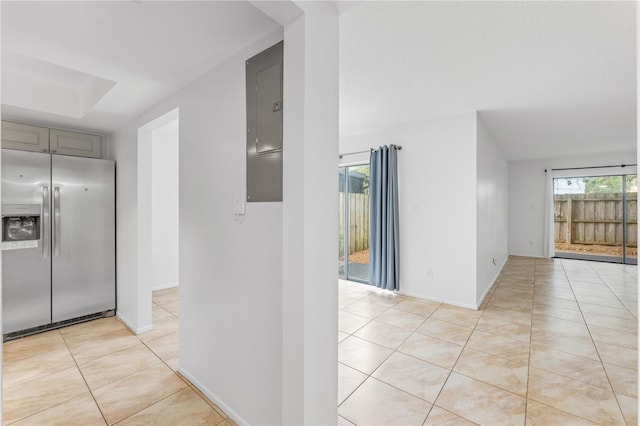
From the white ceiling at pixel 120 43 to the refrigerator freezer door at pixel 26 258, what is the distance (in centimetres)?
56

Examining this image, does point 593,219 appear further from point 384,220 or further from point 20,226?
point 20,226

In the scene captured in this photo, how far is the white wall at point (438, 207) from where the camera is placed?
392cm

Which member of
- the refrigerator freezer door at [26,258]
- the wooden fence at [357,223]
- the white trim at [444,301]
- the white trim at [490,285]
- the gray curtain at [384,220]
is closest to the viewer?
the refrigerator freezer door at [26,258]

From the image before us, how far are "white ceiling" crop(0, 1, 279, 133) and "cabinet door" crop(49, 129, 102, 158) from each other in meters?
0.71

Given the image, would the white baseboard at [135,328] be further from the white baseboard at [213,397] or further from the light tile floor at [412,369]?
the white baseboard at [213,397]

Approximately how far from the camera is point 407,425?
2.00m

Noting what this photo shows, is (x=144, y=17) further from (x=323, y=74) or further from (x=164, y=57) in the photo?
(x=323, y=74)

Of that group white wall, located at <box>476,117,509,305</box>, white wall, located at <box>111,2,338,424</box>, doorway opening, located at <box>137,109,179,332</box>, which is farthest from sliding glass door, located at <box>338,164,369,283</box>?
white wall, located at <box>111,2,338,424</box>

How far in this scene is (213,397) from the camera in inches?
88.0

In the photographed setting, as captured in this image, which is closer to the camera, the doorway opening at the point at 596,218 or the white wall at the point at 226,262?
the white wall at the point at 226,262

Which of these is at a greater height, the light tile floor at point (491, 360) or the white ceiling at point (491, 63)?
the white ceiling at point (491, 63)

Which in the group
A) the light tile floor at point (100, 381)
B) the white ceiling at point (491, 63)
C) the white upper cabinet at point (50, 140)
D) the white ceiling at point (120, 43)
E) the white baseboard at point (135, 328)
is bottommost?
the light tile floor at point (100, 381)

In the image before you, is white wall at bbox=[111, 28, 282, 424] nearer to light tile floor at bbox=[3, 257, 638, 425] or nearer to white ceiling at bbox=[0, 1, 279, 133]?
white ceiling at bbox=[0, 1, 279, 133]

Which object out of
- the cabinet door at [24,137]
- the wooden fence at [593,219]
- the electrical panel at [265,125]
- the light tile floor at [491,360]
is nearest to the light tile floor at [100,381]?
the light tile floor at [491,360]
